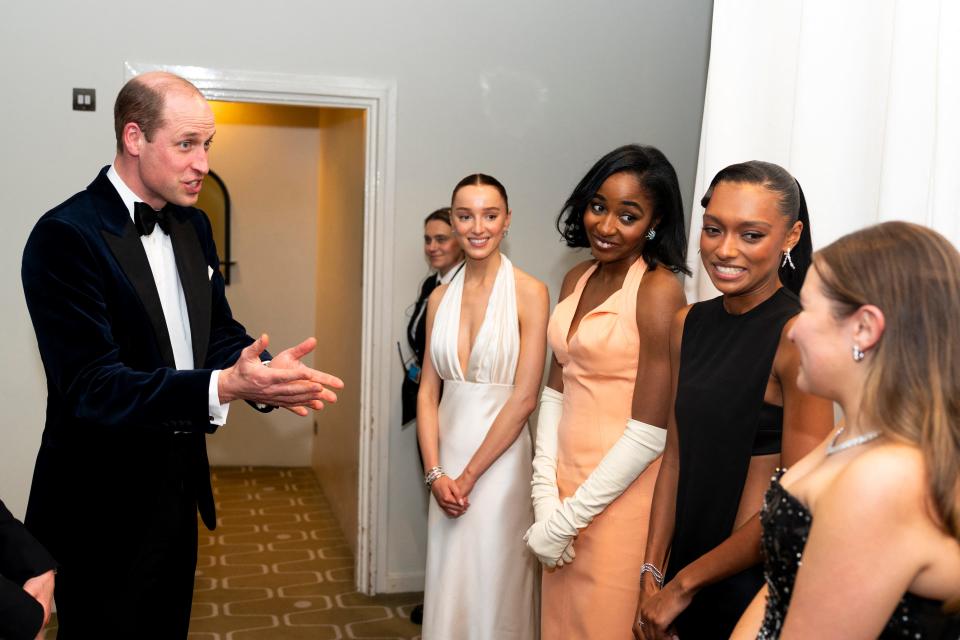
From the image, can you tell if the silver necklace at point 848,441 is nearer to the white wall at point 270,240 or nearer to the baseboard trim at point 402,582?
the baseboard trim at point 402,582

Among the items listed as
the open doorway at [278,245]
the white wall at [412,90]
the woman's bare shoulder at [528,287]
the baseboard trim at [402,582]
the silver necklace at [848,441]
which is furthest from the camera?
the open doorway at [278,245]

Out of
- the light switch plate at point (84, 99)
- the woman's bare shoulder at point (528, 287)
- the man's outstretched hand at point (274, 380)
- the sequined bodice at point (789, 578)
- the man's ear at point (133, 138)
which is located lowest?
the sequined bodice at point (789, 578)

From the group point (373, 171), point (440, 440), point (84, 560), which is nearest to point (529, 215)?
point (373, 171)

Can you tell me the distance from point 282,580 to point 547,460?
242 centimetres

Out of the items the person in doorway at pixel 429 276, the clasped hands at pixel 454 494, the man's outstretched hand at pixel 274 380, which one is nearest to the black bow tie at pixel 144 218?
the man's outstretched hand at pixel 274 380

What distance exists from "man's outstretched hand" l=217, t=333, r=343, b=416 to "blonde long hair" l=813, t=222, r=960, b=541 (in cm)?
114

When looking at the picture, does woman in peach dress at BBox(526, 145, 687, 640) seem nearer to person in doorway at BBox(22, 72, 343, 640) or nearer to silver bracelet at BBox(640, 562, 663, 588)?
silver bracelet at BBox(640, 562, 663, 588)

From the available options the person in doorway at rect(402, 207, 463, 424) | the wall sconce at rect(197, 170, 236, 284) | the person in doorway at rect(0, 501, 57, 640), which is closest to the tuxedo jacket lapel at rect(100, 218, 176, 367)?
the person in doorway at rect(0, 501, 57, 640)

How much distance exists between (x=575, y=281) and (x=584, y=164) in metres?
1.73

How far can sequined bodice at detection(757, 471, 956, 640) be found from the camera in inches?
52.6

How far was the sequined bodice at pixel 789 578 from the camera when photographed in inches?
52.6

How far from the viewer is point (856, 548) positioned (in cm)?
129

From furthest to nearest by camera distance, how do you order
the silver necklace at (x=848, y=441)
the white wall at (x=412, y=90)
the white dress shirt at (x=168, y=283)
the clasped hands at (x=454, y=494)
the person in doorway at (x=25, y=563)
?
the white wall at (x=412, y=90), the clasped hands at (x=454, y=494), the white dress shirt at (x=168, y=283), the person in doorway at (x=25, y=563), the silver necklace at (x=848, y=441)

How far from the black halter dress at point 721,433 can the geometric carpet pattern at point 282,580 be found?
2220mm
